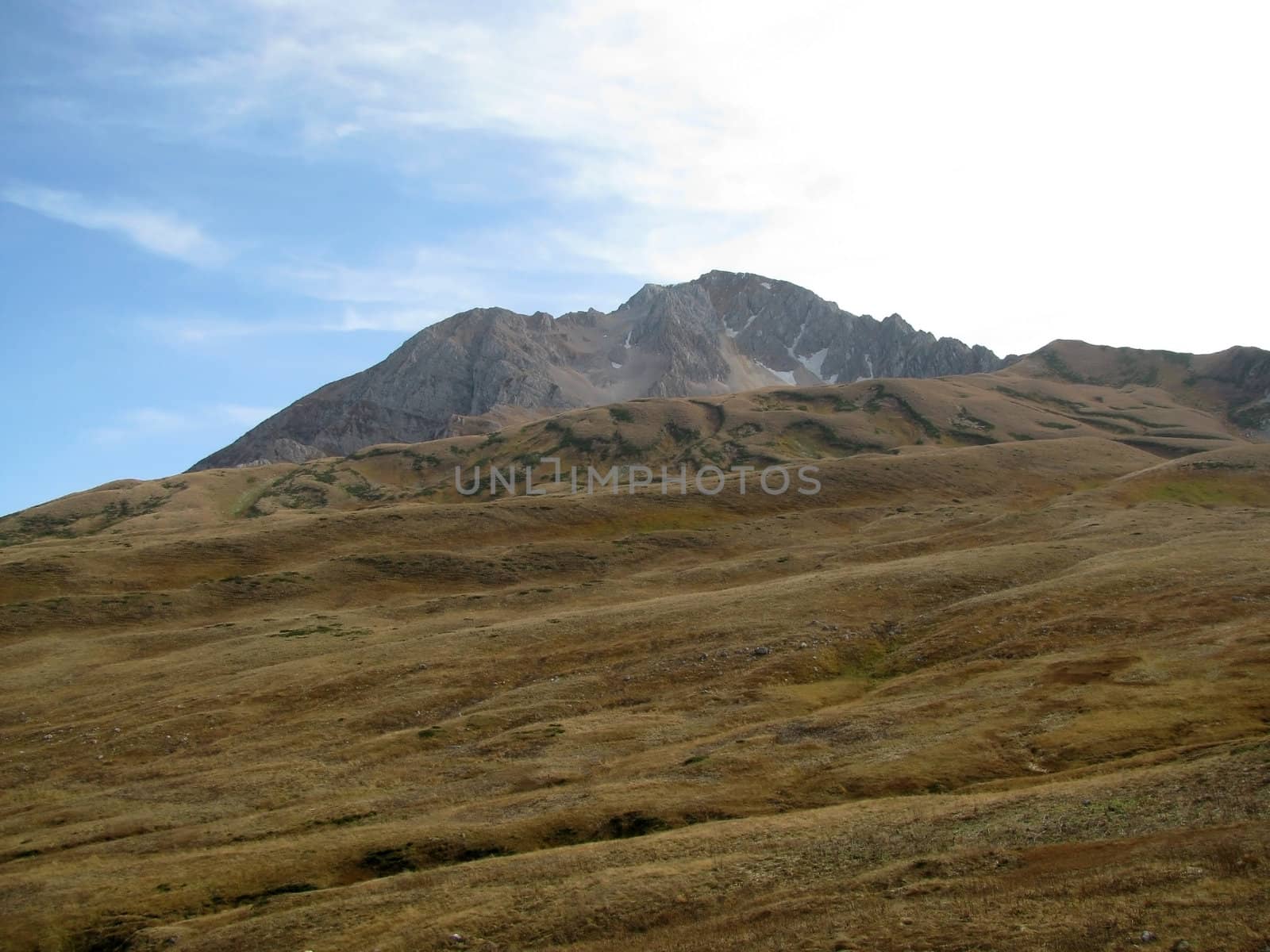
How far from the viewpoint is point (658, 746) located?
50.6 meters

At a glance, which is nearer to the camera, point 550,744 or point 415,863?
point 415,863

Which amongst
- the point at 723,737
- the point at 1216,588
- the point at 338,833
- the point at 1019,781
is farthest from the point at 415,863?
the point at 1216,588

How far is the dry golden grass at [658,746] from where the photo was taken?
27812 mm

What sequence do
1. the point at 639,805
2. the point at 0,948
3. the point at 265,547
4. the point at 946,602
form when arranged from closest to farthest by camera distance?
the point at 0,948 → the point at 639,805 → the point at 946,602 → the point at 265,547

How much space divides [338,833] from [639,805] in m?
13.4

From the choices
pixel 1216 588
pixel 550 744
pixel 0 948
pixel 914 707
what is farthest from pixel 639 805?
pixel 1216 588

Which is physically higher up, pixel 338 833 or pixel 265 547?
pixel 265 547

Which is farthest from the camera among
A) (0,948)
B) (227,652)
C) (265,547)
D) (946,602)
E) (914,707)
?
(265,547)

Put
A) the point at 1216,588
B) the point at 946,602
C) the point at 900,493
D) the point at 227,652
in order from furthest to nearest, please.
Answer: the point at 900,493, the point at 227,652, the point at 946,602, the point at 1216,588

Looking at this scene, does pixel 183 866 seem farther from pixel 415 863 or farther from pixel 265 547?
pixel 265 547

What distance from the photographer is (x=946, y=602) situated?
75.1 m

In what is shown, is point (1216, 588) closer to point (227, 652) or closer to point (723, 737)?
point (723, 737)

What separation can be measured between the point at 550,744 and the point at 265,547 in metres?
84.1

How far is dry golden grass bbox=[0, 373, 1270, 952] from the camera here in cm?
2781
